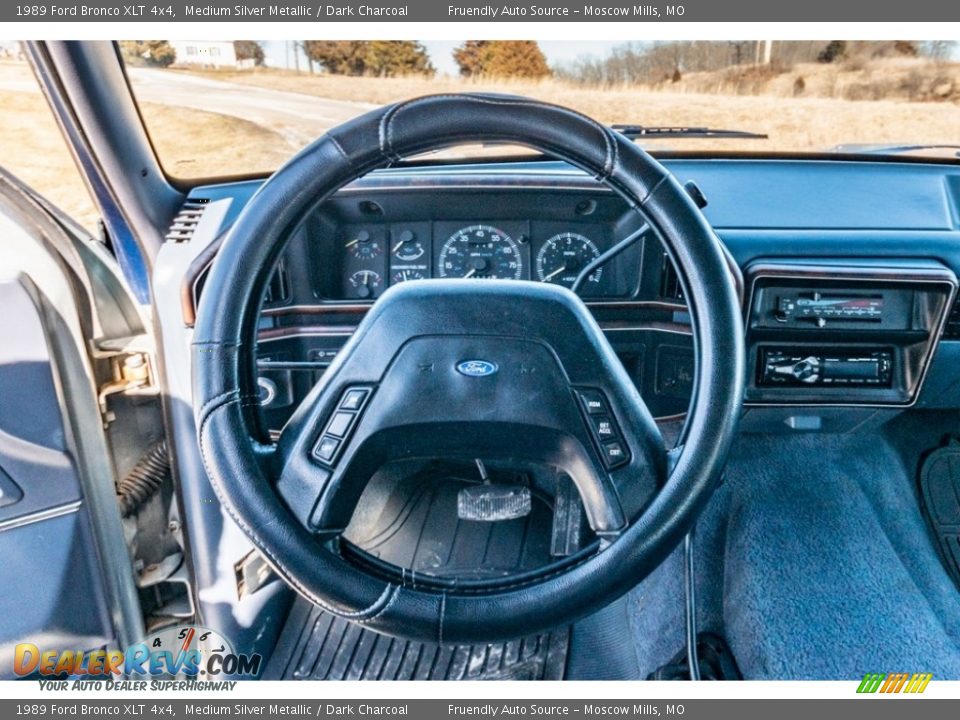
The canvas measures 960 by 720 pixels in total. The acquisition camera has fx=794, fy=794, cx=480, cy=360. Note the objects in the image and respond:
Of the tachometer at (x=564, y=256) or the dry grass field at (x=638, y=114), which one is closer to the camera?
the dry grass field at (x=638, y=114)

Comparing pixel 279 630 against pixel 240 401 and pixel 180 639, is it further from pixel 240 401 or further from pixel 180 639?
pixel 240 401

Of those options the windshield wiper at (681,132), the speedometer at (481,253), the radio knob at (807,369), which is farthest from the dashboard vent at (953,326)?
the speedometer at (481,253)

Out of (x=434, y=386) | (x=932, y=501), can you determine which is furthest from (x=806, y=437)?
(x=434, y=386)

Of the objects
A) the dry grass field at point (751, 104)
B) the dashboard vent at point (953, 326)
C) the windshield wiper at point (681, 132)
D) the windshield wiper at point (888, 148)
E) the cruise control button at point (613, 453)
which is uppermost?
the dry grass field at point (751, 104)

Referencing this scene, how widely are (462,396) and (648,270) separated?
2.84 feet

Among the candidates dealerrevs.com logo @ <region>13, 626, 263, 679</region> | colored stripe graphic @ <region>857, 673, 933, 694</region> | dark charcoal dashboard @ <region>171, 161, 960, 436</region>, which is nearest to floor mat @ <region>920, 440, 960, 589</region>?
dark charcoal dashboard @ <region>171, 161, 960, 436</region>

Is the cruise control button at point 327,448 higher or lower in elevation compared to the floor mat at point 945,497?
higher

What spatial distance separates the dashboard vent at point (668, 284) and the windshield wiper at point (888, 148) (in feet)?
2.07

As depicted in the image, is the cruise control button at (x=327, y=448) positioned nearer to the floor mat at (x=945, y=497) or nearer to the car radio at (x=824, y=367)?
the car radio at (x=824, y=367)

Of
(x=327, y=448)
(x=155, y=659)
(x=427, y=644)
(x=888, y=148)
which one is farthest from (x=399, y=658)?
(x=888, y=148)

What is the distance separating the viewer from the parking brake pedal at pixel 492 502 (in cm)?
199

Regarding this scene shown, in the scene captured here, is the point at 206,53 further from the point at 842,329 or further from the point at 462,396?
the point at 842,329

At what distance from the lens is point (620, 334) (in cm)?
198

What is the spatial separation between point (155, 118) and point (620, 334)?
1.23 m
